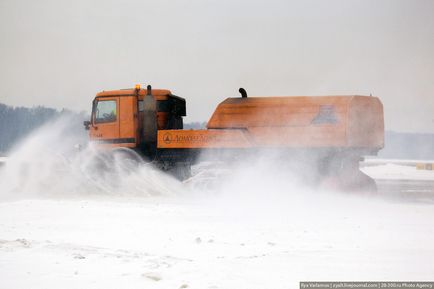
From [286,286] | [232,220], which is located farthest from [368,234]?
[286,286]

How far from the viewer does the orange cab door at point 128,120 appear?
16.0m

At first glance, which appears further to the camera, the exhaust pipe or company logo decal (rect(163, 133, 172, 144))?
company logo decal (rect(163, 133, 172, 144))

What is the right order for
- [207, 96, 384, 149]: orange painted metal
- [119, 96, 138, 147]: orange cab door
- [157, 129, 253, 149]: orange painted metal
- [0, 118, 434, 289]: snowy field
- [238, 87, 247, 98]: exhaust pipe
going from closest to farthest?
[0, 118, 434, 289]: snowy field < [207, 96, 384, 149]: orange painted metal < [157, 129, 253, 149]: orange painted metal < [238, 87, 247, 98]: exhaust pipe < [119, 96, 138, 147]: orange cab door

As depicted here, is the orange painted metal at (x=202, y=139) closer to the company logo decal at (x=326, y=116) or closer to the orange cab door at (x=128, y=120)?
the orange cab door at (x=128, y=120)

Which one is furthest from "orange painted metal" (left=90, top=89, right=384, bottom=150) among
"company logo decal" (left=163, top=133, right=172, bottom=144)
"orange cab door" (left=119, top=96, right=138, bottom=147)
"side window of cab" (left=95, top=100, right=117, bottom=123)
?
"side window of cab" (left=95, top=100, right=117, bottom=123)

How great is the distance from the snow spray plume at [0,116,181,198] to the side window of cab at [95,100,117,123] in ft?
3.50

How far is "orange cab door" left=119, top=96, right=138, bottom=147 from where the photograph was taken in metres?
16.0

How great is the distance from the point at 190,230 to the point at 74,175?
335 inches

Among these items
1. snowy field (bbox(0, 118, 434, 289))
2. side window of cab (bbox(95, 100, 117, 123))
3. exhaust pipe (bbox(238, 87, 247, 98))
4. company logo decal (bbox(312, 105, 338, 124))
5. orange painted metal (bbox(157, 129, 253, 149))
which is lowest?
snowy field (bbox(0, 118, 434, 289))

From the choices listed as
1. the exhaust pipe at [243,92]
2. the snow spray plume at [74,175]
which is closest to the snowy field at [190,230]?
the snow spray plume at [74,175]

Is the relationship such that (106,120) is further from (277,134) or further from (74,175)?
(277,134)

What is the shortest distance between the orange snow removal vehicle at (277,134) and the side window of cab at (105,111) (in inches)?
6.3

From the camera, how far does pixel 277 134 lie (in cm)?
1447

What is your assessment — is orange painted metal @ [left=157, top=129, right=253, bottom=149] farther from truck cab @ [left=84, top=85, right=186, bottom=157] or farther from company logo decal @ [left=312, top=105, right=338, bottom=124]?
company logo decal @ [left=312, top=105, right=338, bottom=124]
